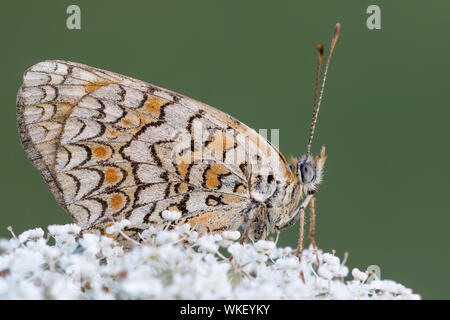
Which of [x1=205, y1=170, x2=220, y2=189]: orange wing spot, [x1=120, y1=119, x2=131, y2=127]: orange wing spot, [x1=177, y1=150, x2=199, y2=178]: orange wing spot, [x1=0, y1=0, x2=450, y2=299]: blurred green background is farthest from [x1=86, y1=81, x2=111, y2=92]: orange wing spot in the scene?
[x1=0, y1=0, x2=450, y2=299]: blurred green background

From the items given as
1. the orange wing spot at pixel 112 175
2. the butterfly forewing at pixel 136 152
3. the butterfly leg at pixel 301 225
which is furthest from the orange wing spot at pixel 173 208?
the butterfly leg at pixel 301 225

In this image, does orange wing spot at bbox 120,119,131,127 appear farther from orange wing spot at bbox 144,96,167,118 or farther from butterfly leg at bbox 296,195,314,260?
butterfly leg at bbox 296,195,314,260

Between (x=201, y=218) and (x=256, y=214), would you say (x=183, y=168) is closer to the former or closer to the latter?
(x=201, y=218)

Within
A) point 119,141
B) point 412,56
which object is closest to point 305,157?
point 119,141

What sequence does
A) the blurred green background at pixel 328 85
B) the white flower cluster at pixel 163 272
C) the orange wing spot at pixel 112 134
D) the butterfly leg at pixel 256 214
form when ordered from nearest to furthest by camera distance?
the white flower cluster at pixel 163 272 < the butterfly leg at pixel 256 214 < the orange wing spot at pixel 112 134 < the blurred green background at pixel 328 85

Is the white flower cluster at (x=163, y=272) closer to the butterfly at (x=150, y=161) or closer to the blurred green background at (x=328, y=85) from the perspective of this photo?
the butterfly at (x=150, y=161)
